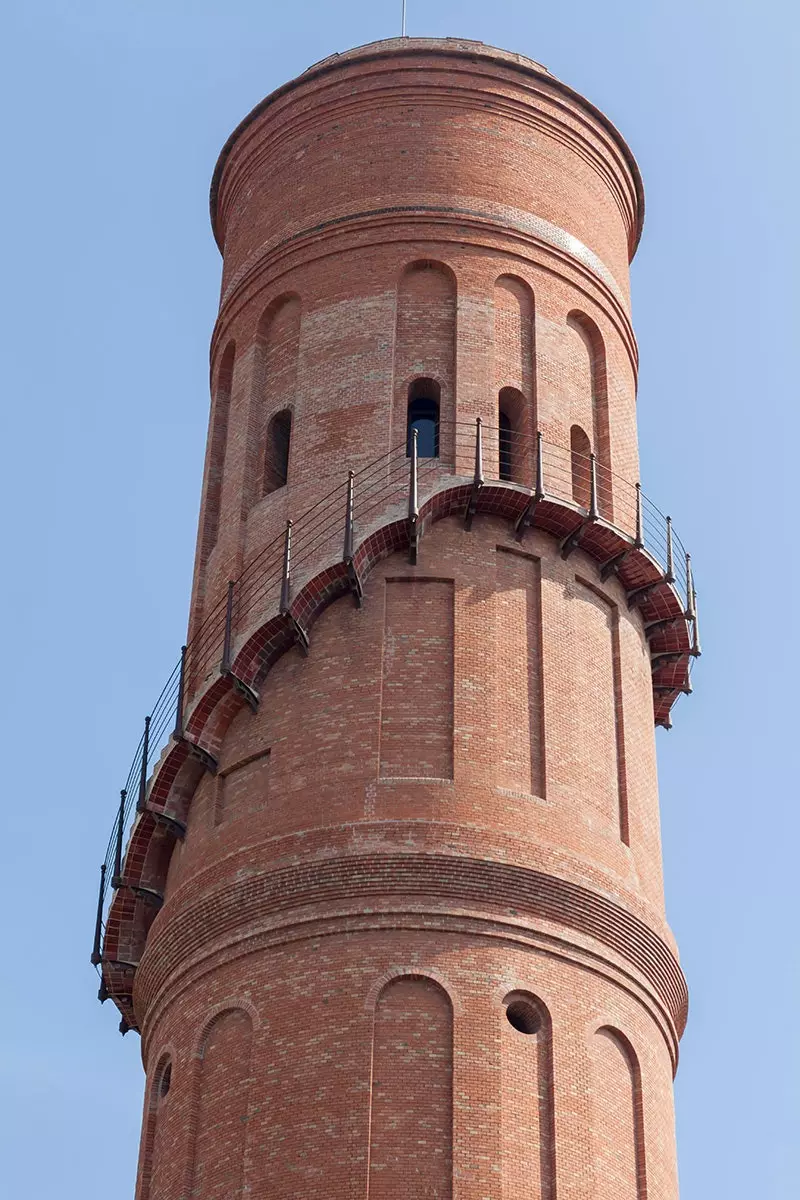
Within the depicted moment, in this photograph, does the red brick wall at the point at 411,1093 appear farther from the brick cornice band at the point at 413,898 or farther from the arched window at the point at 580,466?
the arched window at the point at 580,466

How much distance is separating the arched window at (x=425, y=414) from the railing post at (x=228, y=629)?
11.4 feet

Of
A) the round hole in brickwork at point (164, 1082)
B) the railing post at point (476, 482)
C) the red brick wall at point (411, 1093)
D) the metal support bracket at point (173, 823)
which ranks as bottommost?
the red brick wall at point (411, 1093)

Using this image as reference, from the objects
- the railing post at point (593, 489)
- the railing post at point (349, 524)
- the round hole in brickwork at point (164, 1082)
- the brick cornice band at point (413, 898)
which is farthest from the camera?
the railing post at point (593, 489)

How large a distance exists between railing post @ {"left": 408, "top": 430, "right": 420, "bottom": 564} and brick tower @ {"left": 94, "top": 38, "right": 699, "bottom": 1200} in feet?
0.51

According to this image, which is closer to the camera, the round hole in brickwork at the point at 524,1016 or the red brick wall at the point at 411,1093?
the red brick wall at the point at 411,1093

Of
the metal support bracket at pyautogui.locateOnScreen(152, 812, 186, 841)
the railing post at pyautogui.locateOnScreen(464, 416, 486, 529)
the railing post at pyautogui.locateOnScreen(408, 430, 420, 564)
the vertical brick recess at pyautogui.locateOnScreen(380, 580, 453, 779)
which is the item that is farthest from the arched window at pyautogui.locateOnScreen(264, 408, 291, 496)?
the metal support bracket at pyautogui.locateOnScreen(152, 812, 186, 841)

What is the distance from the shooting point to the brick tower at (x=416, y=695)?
88.5 ft

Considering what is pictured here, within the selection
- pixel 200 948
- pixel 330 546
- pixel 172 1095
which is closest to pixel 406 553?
pixel 330 546

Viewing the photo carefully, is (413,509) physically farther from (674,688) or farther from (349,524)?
(674,688)

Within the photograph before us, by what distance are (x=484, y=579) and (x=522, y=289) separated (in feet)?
18.1

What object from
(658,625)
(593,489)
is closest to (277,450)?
(593,489)

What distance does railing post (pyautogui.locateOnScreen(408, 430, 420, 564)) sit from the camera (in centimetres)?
2994

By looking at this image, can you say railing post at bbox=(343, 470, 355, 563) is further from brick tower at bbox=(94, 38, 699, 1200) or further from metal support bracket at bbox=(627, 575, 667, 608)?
metal support bracket at bbox=(627, 575, 667, 608)

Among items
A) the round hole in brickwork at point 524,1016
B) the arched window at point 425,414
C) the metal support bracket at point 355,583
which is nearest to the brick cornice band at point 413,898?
the round hole in brickwork at point 524,1016
